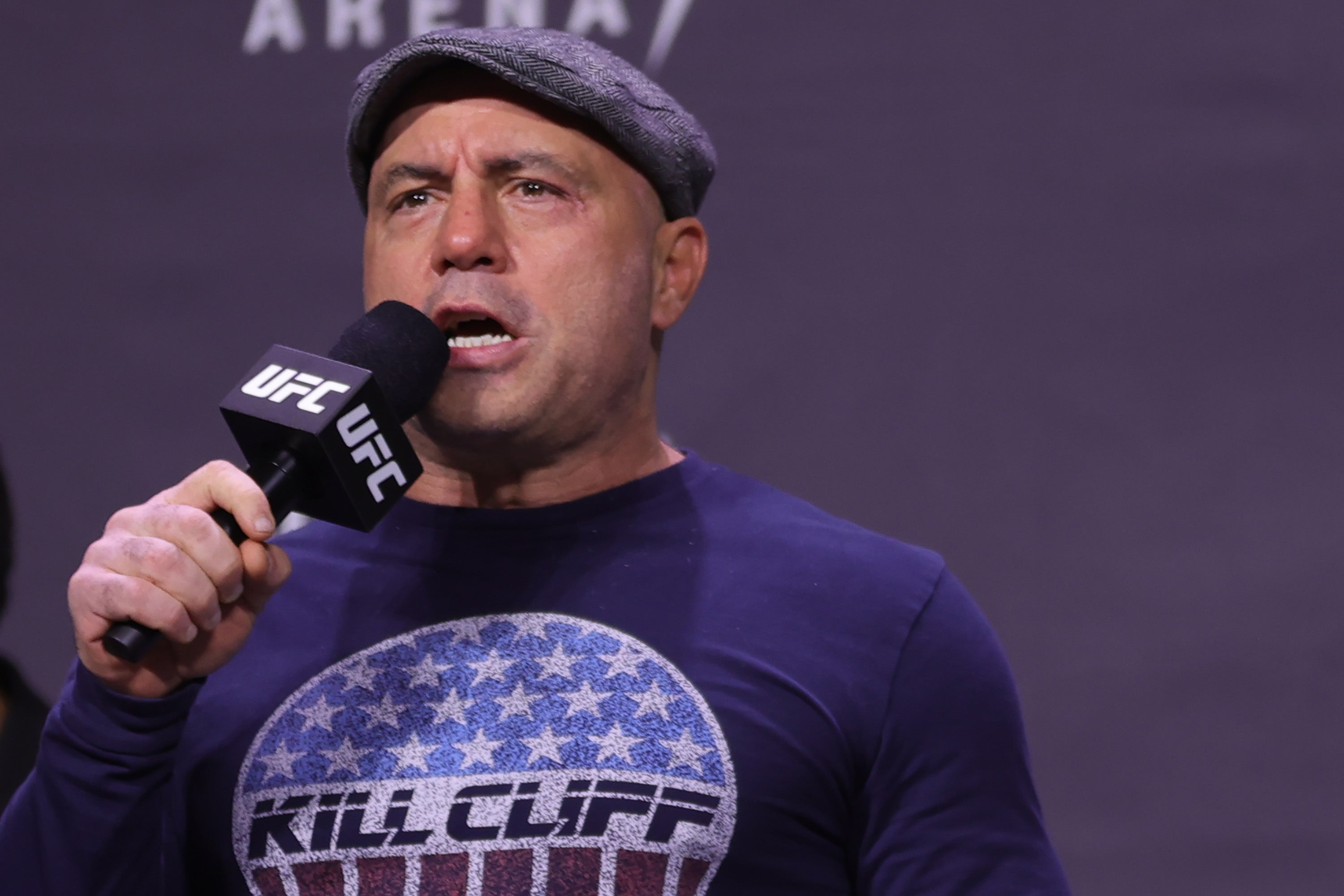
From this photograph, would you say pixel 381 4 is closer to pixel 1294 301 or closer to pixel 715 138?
pixel 715 138

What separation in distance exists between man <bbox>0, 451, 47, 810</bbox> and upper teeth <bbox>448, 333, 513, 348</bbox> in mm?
635

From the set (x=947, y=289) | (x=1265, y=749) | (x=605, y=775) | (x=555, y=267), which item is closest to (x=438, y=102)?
(x=555, y=267)

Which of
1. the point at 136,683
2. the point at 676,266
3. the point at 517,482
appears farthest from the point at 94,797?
the point at 676,266

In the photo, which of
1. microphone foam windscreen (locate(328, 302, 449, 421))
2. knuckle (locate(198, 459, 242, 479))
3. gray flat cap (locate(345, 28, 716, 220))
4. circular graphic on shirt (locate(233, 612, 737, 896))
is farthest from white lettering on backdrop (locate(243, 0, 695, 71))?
knuckle (locate(198, 459, 242, 479))

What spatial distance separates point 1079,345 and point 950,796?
0.66 meters

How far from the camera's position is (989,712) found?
3.21 ft

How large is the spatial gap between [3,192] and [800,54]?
94cm

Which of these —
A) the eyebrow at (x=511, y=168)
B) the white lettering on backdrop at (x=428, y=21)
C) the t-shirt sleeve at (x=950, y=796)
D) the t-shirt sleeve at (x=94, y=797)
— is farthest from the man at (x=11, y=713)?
the t-shirt sleeve at (x=950, y=796)

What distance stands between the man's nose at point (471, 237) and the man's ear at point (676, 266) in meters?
0.15

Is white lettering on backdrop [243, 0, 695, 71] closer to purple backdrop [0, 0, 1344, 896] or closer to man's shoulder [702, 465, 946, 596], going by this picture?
purple backdrop [0, 0, 1344, 896]

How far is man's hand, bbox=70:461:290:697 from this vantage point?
0.73 metres

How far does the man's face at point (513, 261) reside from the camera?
1046 millimetres

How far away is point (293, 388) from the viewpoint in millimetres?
806

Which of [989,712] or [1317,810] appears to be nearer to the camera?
[989,712]
